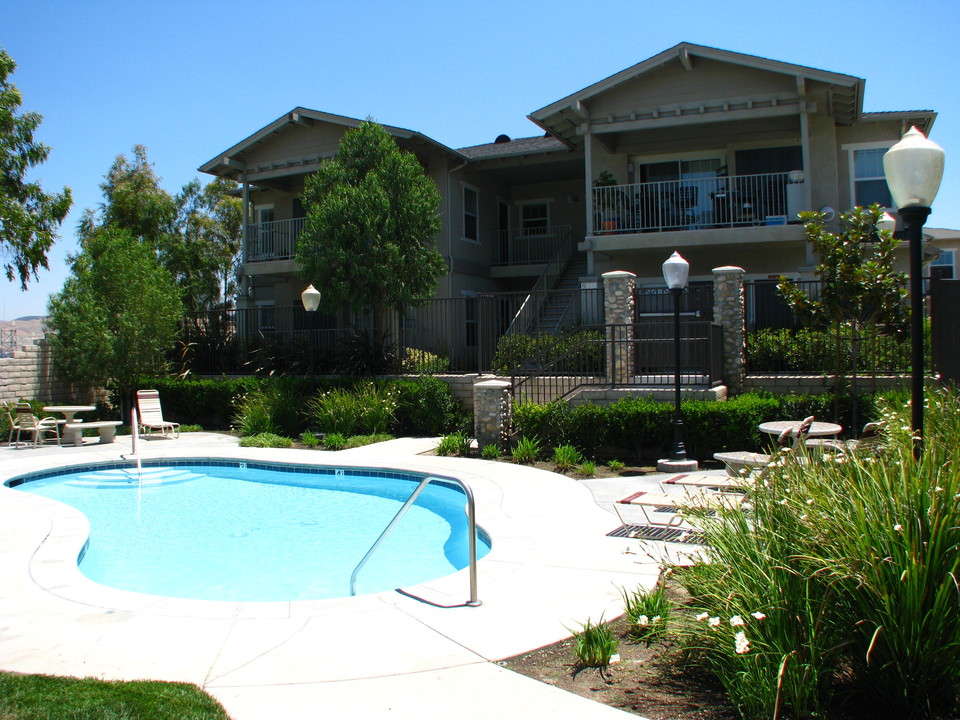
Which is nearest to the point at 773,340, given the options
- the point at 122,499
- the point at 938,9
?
the point at 938,9

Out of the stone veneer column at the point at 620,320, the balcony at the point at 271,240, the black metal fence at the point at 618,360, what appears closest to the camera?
the black metal fence at the point at 618,360

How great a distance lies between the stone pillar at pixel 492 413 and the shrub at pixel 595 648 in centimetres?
857

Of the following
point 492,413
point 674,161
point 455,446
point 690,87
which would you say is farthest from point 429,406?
point 690,87

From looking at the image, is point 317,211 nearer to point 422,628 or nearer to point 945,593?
point 422,628

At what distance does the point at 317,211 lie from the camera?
1706 centimetres

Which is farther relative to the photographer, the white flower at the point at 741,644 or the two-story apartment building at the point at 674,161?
the two-story apartment building at the point at 674,161

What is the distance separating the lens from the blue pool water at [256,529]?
23.5 feet

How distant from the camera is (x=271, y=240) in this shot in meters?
23.2

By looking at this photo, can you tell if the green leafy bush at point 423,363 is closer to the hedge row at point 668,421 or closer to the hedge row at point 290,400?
the hedge row at point 290,400

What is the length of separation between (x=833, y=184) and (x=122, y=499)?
17.6m

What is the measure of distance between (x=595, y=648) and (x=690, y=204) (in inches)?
657

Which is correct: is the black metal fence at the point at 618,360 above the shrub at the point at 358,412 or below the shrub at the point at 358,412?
above

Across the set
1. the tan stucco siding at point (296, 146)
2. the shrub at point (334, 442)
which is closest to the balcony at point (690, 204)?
the tan stucco siding at point (296, 146)

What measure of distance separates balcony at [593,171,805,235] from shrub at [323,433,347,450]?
9.07 metres
